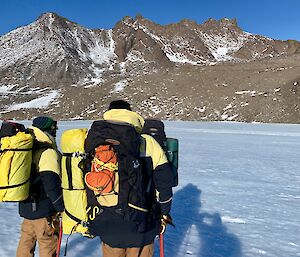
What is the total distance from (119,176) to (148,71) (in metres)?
Answer: 97.6

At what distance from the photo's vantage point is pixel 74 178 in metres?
3.20

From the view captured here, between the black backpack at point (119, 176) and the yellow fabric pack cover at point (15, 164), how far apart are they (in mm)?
803

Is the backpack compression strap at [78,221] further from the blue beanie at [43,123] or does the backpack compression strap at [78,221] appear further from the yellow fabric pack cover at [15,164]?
the blue beanie at [43,123]

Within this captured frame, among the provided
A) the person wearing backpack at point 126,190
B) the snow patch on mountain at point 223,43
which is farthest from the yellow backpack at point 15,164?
the snow patch on mountain at point 223,43

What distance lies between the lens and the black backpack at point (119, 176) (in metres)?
2.86

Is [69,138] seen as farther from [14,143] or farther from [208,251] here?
[208,251]

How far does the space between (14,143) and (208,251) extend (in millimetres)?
3328

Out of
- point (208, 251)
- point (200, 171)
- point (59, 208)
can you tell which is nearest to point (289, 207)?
point (208, 251)

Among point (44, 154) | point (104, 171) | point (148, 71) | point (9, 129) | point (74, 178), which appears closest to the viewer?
point (104, 171)

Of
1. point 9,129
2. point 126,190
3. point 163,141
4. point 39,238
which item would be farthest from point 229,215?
point 9,129

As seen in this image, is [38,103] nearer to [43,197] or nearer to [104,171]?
[43,197]

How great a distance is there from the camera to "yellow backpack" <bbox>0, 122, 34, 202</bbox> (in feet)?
10.9

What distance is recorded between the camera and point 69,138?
3234 mm

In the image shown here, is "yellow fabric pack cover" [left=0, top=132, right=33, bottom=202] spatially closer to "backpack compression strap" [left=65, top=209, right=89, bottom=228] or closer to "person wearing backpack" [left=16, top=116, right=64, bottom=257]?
"person wearing backpack" [left=16, top=116, right=64, bottom=257]
